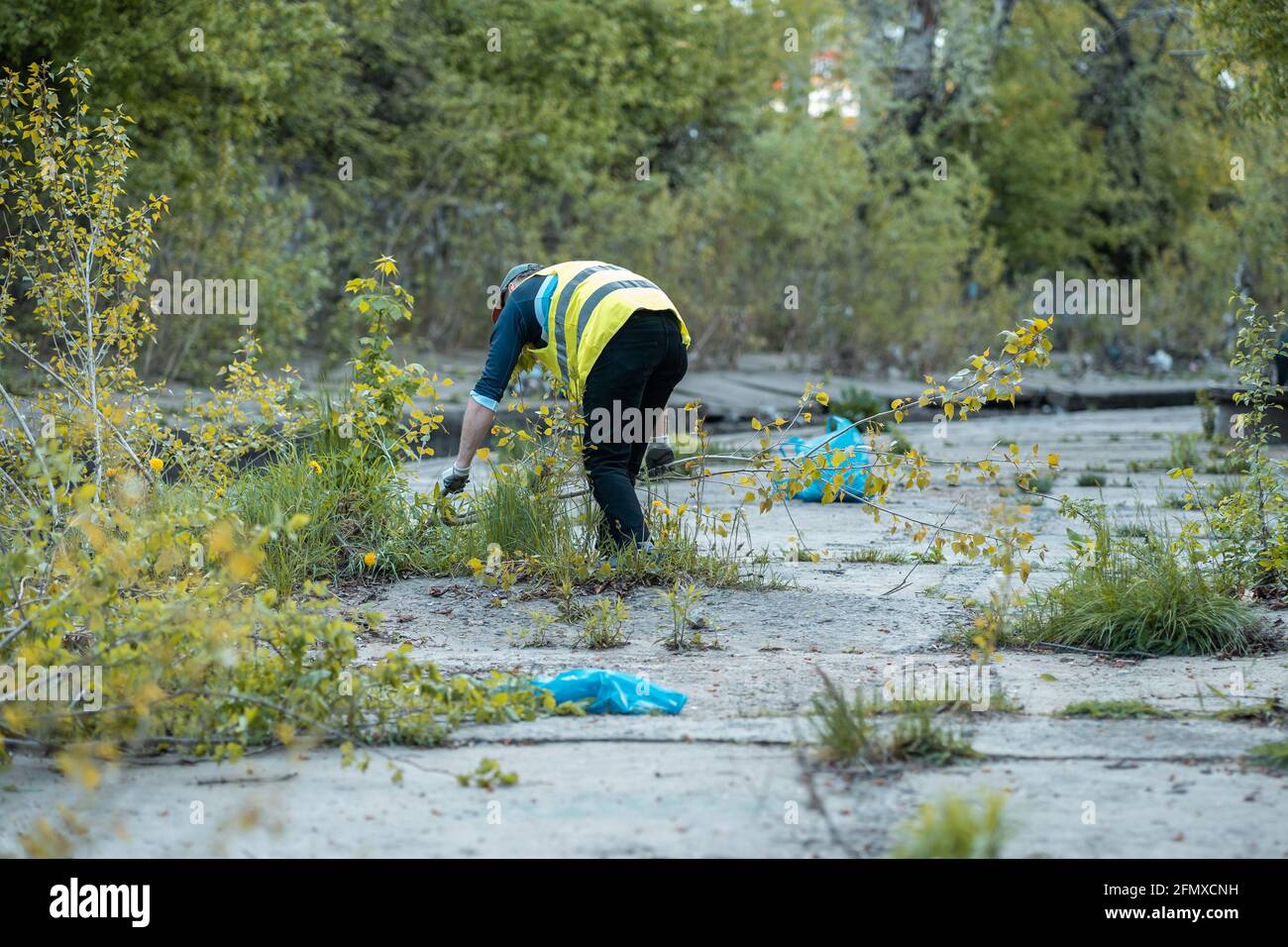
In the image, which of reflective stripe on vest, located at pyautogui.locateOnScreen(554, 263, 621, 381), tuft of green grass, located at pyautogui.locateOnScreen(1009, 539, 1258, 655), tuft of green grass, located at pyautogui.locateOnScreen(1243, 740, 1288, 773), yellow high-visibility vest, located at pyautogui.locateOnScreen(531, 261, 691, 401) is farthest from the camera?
reflective stripe on vest, located at pyautogui.locateOnScreen(554, 263, 621, 381)

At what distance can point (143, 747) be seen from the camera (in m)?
3.52

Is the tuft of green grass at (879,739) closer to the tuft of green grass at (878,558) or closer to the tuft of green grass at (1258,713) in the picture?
the tuft of green grass at (1258,713)

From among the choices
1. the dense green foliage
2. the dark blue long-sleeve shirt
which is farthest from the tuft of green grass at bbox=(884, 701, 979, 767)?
the dense green foliage

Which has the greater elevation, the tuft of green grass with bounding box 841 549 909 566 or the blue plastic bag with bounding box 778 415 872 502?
the blue plastic bag with bounding box 778 415 872 502

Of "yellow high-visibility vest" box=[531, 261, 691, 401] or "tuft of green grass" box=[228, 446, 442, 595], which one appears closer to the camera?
"yellow high-visibility vest" box=[531, 261, 691, 401]

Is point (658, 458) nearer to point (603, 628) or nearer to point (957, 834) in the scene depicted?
point (603, 628)

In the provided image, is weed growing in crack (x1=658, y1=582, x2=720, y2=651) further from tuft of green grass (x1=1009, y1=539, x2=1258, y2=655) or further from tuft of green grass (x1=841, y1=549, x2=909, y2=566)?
tuft of green grass (x1=841, y1=549, x2=909, y2=566)

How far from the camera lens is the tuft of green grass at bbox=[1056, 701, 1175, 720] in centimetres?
382

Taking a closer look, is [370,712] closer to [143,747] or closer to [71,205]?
[143,747]

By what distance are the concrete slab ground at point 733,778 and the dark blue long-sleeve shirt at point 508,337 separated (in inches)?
43.1

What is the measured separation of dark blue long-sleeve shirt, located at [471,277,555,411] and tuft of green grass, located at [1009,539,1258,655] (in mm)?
2218

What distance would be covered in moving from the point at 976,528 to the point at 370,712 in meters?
3.92
